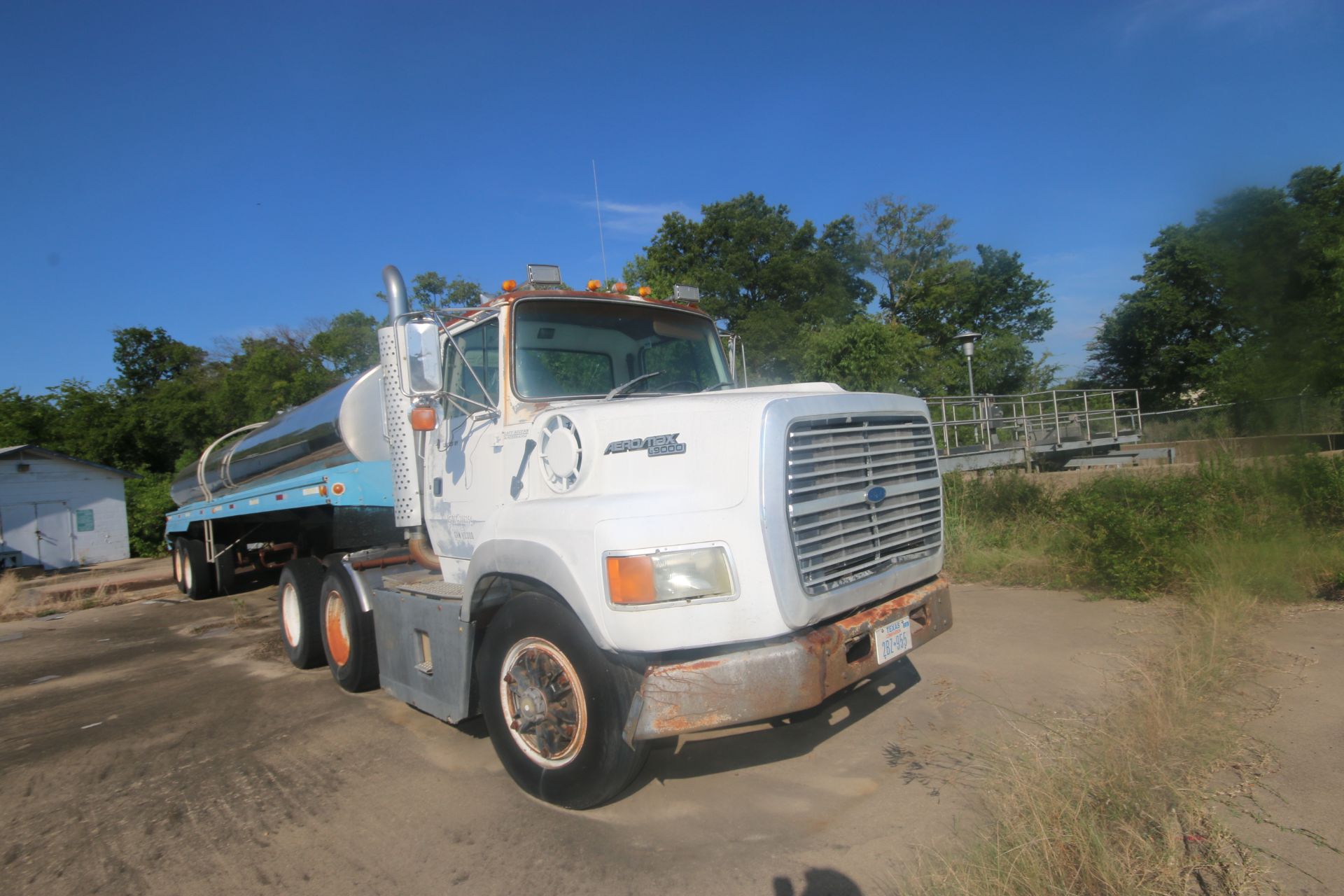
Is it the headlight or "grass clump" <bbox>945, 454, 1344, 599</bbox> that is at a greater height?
the headlight

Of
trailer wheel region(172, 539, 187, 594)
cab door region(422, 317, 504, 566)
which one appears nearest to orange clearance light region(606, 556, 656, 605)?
cab door region(422, 317, 504, 566)

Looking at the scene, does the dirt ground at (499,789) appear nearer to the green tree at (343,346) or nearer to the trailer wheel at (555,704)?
the trailer wheel at (555,704)

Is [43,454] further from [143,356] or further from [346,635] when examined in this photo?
[143,356]

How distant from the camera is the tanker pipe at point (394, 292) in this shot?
4.71 metres

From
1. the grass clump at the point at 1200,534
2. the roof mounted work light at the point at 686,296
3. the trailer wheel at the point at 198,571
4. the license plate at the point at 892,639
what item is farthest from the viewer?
the trailer wheel at the point at 198,571

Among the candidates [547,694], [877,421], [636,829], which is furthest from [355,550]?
[877,421]

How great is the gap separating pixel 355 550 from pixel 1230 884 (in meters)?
5.66

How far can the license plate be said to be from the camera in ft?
11.6

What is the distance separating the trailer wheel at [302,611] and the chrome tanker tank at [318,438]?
31.8 inches

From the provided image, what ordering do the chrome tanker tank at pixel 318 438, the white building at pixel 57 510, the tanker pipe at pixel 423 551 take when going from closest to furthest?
the tanker pipe at pixel 423 551
the chrome tanker tank at pixel 318 438
the white building at pixel 57 510

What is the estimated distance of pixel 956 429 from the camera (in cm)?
1591

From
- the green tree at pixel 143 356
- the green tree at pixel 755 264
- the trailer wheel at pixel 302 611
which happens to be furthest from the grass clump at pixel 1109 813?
the green tree at pixel 143 356

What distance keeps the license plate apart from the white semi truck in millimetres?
15

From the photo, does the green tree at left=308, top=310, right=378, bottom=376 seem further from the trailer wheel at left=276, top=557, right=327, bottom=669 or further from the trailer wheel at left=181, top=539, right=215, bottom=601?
the trailer wheel at left=276, top=557, right=327, bottom=669
